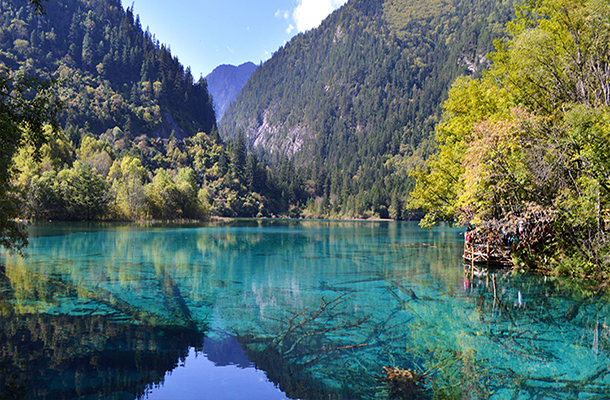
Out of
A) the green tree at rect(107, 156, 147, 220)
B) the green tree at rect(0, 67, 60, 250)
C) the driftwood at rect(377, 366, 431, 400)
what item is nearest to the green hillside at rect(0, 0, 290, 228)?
the green tree at rect(107, 156, 147, 220)

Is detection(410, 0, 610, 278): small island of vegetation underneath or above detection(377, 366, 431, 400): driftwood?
above

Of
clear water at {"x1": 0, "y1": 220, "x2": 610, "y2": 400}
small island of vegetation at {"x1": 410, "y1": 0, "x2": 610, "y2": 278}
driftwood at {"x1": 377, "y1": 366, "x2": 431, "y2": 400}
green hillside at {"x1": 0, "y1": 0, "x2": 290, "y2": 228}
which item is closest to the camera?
driftwood at {"x1": 377, "y1": 366, "x2": 431, "y2": 400}

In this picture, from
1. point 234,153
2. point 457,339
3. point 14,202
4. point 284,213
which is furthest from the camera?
point 284,213

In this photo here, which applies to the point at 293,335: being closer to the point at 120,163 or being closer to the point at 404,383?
the point at 404,383

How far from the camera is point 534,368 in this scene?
9.75 metres

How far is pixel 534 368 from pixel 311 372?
5.69 metres

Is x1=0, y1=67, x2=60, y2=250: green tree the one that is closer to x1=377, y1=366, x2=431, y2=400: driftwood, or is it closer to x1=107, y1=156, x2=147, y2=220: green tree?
x1=377, y1=366, x2=431, y2=400: driftwood

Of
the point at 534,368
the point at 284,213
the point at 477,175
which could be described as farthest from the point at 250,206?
the point at 534,368

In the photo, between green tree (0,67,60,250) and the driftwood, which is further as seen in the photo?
green tree (0,67,60,250)

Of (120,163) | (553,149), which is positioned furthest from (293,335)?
(120,163)

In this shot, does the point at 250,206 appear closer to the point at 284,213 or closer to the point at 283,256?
the point at 284,213

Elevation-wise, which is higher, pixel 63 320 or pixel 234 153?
pixel 234 153

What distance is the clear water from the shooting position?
8719 mm

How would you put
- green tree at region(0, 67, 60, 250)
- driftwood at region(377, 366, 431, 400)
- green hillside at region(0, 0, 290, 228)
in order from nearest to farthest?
1. driftwood at region(377, 366, 431, 400)
2. green tree at region(0, 67, 60, 250)
3. green hillside at region(0, 0, 290, 228)
